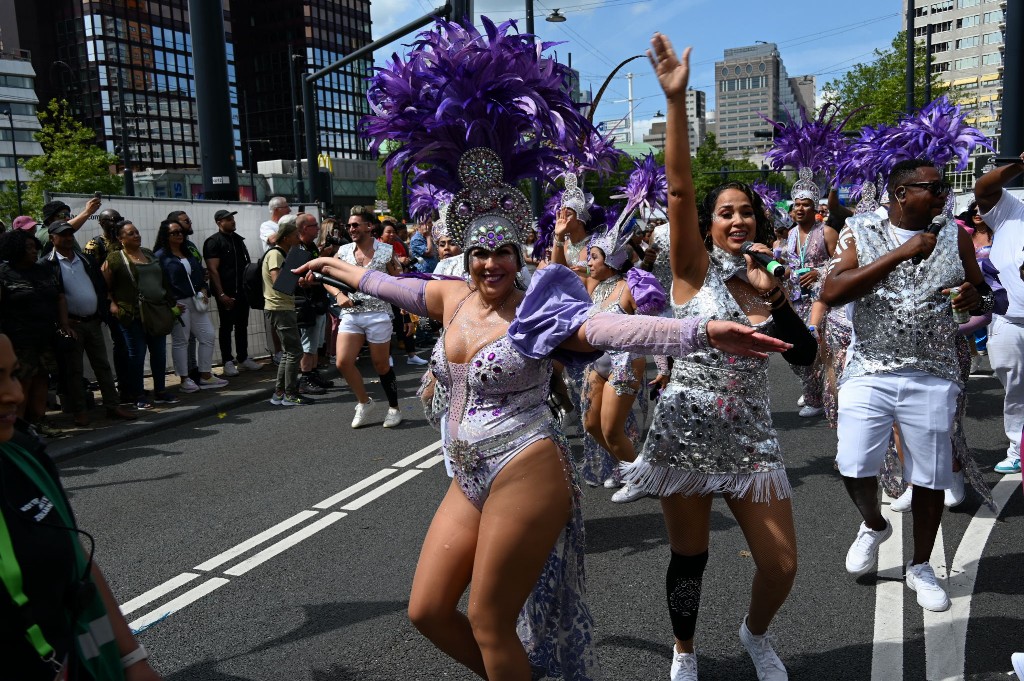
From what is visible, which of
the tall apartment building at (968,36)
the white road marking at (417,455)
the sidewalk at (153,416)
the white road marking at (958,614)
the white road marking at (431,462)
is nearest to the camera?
the white road marking at (958,614)

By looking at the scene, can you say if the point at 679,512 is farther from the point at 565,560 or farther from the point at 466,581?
the point at 466,581

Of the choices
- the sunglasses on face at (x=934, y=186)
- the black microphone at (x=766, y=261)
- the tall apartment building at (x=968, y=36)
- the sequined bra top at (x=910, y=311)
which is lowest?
the sequined bra top at (x=910, y=311)

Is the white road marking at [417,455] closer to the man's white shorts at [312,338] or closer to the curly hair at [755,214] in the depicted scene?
the man's white shorts at [312,338]

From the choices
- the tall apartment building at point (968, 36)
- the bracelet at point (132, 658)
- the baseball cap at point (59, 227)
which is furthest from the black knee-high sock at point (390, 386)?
the tall apartment building at point (968, 36)

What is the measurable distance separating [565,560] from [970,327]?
4.23 meters

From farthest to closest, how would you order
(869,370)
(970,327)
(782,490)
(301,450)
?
(301,450), (970,327), (869,370), (782,490)

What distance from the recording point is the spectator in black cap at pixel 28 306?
7.53 meters

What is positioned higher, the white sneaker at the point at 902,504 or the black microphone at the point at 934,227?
the black microphone at the point at 934,227

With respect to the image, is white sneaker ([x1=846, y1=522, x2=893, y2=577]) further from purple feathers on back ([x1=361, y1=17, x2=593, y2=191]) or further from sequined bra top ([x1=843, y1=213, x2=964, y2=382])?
purple feathers on back ([x1=361, y1=17, x2=593, y2=191])

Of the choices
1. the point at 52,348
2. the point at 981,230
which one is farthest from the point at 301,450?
the point at 981,230

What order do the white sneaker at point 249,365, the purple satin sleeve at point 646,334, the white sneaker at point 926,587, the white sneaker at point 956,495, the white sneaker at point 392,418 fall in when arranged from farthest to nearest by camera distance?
the white sneaker at point 249,365
the white sneaker at point 392,418
the white sneaker at point 956,495
the white sneaker at point 926,587
the purple satin sleeve at point 646,334

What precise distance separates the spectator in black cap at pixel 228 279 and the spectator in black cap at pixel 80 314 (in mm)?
2312

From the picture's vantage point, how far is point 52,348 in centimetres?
812

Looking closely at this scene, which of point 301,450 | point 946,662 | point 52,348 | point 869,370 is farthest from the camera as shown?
point 52,348
